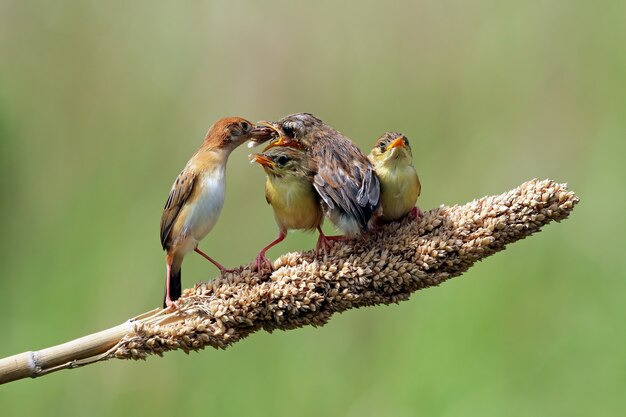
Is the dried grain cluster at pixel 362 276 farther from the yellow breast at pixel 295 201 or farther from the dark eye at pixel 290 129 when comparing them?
the dark eye at pixel 290 129

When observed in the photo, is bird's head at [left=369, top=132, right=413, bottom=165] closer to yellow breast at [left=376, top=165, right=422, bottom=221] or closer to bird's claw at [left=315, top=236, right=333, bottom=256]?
yellow breast at [left=376, top=165, right=422, bottom=221]

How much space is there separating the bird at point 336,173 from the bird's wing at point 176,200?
269 millimetres

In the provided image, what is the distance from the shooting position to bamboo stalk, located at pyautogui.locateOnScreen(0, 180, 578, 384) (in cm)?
271

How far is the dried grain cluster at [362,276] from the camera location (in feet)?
8.89

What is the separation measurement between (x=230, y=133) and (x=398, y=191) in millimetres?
574

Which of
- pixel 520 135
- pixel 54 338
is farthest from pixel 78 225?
A: pixel 520 135

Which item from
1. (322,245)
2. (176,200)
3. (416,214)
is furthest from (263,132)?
(416,214)

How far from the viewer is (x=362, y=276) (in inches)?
Answer: 109

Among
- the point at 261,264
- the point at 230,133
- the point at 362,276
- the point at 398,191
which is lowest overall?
the point at 362,276

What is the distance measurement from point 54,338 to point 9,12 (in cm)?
235

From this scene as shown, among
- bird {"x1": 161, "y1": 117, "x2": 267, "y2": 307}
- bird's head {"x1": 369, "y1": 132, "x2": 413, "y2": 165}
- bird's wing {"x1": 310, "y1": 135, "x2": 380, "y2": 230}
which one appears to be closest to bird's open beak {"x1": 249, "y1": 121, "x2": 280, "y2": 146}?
bird {"x1": 161, "y1": 117, "x2": 267, "y2": 307}

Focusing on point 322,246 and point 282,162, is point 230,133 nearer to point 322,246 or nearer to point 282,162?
point 282,162

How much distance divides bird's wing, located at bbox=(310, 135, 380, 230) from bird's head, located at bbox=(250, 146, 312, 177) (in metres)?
0.04

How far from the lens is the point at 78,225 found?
5867mm
